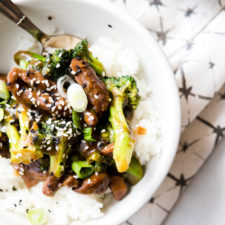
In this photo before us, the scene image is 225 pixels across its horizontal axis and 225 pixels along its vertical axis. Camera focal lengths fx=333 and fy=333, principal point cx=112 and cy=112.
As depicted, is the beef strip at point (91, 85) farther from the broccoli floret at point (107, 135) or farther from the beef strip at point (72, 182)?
the beef strip at point (72, 182)

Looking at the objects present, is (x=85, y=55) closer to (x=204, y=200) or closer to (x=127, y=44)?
(x=127, y=44)

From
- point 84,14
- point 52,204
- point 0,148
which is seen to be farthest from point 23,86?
point 52,204

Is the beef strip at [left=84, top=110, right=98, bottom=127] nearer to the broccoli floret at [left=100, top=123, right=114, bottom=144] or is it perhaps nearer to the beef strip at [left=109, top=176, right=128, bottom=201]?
the broccoli floret at [left=100, top=123, right=114, bottom=144]

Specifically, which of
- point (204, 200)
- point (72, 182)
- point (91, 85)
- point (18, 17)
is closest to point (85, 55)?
point (91, 85)

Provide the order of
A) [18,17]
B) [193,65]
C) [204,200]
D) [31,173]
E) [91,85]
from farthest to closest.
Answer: [204,200] → [193,65] → [31,173] → [18,17] → [91,85]

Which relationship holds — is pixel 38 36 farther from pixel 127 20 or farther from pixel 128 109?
pixel 128 109

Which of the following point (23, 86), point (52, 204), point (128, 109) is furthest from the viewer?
point (52, 204)
